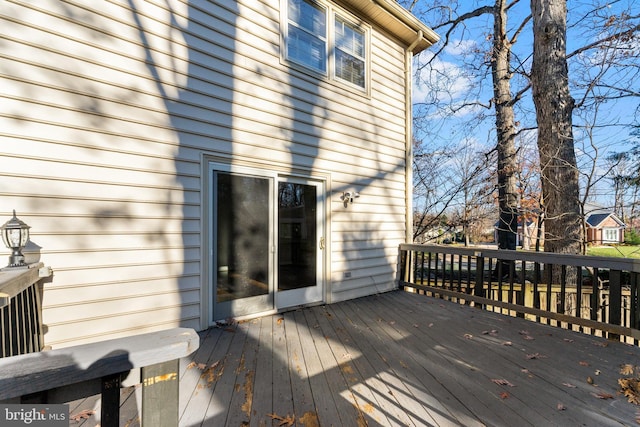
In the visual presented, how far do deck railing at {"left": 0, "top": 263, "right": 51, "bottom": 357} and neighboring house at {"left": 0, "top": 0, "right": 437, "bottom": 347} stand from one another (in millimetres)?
192

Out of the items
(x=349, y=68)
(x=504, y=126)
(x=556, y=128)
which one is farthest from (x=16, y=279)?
(x=504, y=126)

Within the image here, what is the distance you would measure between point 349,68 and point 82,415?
5.09 metres

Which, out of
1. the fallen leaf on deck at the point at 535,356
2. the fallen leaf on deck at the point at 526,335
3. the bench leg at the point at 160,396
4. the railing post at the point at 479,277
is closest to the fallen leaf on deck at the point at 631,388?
the fallen leaf on deck at the point at 535,356

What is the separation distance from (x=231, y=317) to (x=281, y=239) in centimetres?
112

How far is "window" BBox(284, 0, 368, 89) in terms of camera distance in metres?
4.11

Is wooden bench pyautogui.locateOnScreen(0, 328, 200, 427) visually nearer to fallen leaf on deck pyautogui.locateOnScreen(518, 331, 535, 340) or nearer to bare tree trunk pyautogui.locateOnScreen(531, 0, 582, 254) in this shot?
fallen leaf on deck pyautogui.locateOnScreen(518, 331, 535, 340)

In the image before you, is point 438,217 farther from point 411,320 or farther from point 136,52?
point 136,52

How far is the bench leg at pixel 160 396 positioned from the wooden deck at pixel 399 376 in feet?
3.68

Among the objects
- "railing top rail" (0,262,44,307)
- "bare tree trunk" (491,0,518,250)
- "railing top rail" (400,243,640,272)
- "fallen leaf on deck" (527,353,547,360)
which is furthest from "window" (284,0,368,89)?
"bare tree trunk" (491,0,518,250)

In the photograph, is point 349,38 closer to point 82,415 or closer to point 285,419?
point 285,419

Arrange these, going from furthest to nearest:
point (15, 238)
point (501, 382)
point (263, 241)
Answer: point (263, 241) < point (501, 382) < point (15, 238)

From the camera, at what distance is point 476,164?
31.4 ft

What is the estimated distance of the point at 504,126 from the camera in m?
7.78

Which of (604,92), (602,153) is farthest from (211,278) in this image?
(604,92)
